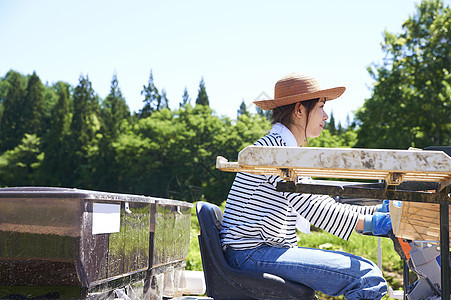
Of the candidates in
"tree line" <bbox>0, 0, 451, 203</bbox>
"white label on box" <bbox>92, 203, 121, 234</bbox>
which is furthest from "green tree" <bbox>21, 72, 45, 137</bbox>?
"white label on box" <bbox>92, 203, 121, 234</bbox>

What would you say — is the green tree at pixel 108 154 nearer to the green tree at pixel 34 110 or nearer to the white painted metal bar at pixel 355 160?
the green tree at pixel 34 110

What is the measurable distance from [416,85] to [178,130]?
20.5 m

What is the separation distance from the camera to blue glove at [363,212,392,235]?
231 centimetres

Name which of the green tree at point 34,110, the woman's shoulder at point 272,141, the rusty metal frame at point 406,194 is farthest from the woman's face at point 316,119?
the green tree at point 34,110

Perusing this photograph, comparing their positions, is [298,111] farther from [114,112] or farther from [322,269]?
[114,112]

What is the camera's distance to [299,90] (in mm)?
2494

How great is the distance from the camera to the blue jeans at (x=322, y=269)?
201 cm

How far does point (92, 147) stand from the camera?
168 ft

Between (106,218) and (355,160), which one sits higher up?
(355,160)

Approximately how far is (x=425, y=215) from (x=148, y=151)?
40204mm

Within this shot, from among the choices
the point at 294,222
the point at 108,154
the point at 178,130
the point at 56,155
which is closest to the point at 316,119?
the point at 294,222

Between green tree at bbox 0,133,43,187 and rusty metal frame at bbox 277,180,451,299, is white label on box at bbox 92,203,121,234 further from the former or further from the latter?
green tree at bbox 0,133,43,187

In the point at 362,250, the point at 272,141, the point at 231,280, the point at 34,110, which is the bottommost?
the point at 362,250

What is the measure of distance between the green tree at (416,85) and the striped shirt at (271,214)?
23793 mm
